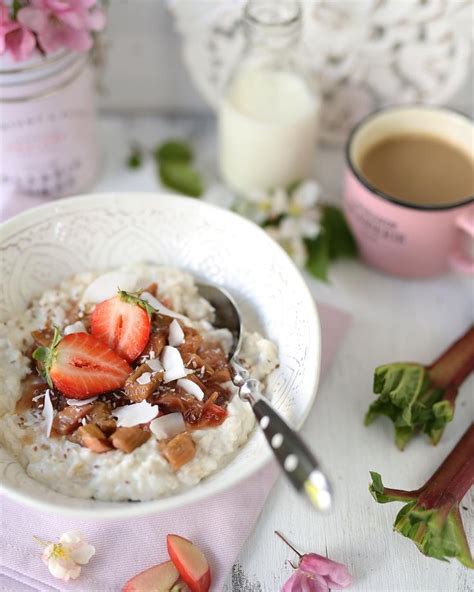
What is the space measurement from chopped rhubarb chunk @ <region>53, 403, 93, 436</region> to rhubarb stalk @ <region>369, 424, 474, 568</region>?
456 millimetres

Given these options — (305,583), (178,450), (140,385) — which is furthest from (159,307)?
(305,583)

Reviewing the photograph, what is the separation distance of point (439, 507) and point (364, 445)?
0.66 feet

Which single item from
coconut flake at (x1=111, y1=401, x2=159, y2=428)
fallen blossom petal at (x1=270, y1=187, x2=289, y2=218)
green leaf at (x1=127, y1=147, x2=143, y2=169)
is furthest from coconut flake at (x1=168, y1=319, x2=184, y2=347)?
green leaf at (x1=127, y1=147, x2=143, y2=169)

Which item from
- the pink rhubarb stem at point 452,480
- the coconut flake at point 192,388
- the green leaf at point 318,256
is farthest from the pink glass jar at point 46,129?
the pink rhubarb stem at point 452,480

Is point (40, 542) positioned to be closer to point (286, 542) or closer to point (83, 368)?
Result: point (83, 368)

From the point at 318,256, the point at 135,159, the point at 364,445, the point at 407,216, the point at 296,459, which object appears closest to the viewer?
the point at 296,459

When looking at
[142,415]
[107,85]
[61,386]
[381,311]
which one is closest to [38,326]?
[61,386]

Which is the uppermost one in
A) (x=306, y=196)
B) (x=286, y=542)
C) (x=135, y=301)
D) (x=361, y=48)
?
(x=361, y=48)

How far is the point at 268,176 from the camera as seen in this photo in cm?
173

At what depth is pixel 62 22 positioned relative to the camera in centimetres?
145

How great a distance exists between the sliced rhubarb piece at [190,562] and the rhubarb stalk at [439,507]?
0.93 ft

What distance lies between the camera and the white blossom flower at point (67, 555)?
3.70 feet

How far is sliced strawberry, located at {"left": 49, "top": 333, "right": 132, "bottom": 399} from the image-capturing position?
1.16 m

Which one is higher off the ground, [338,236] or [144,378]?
[144,378]
